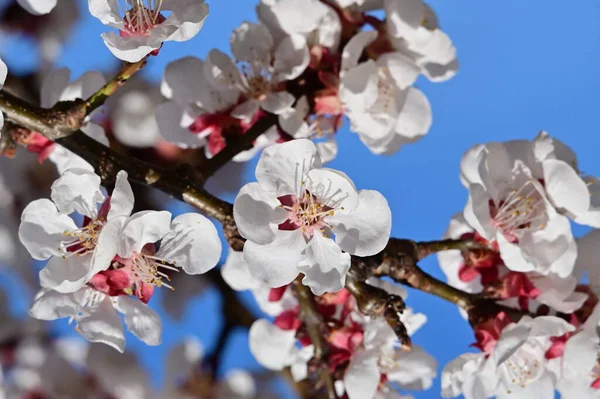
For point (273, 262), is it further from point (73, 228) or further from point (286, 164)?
point (73, 228)

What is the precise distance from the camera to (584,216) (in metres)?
1.05

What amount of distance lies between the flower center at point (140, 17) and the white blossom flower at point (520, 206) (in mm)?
515

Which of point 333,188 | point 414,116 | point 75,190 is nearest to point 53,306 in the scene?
point 75,190

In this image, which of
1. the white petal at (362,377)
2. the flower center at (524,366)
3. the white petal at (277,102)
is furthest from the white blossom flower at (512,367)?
the white petal at (277,102)

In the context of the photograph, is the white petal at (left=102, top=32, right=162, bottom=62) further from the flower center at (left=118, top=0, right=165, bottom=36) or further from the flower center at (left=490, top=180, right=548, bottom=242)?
the flower center at (left=490, top=180, right=548, bottom=242)

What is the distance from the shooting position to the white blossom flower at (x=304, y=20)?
113cm

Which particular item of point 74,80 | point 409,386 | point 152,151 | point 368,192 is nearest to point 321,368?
point 409,386

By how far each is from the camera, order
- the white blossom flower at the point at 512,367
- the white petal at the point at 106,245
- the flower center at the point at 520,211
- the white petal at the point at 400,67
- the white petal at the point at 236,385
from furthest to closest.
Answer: the white petal at the point at 236,385 → the white petal at the point at 400,67 → the flower center at the point at 520,211 → the white blossom flower at the point at 512,367 → the white petal at the point at 106,245

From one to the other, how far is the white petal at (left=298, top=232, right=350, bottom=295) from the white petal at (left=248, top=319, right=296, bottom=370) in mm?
411

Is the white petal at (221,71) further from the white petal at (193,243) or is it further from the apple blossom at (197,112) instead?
the white petal at (193,243)

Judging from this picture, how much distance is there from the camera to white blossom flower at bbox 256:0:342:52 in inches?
44.3

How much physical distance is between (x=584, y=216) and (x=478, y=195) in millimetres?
184

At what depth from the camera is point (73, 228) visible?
0.88m

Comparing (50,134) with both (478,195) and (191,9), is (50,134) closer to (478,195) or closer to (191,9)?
(191,9)
